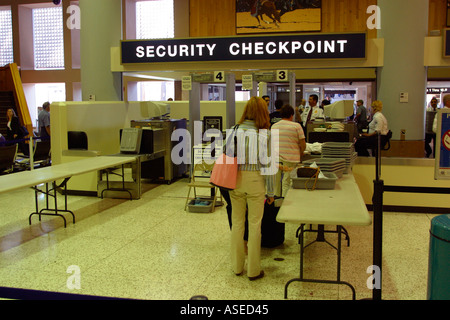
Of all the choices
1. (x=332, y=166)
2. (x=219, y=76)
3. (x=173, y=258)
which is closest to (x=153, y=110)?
(x=219, y=76)

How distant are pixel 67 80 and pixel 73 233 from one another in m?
14.7

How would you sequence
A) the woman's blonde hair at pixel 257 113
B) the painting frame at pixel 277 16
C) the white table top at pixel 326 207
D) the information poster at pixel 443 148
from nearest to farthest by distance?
the information poster at pixel 443 148 → the white table top at pixel 326 207 → the woman's blonde hair at pixel 257 113 → the painting frame at pixel 277 16

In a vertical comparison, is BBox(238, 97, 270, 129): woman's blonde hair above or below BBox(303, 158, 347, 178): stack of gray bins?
above

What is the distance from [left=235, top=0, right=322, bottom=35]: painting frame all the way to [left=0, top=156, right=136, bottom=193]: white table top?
961 cm

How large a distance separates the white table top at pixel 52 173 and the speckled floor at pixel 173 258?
2.21 ft

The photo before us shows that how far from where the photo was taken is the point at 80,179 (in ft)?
26.5

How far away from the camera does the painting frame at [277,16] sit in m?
15.5

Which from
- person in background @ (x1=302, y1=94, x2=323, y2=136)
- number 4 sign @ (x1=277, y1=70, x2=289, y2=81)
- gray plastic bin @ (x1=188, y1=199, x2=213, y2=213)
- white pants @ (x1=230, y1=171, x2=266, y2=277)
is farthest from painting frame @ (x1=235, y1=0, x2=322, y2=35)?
white pants @ (x1=230, y1=171, x2=266, y2=277)

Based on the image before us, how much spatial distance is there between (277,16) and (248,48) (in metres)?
7.58

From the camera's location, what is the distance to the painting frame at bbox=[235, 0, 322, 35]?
15484mm

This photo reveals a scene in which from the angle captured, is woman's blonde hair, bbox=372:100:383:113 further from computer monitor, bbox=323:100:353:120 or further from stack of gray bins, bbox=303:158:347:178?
stack of gray bins, bbox=303:158:347:178

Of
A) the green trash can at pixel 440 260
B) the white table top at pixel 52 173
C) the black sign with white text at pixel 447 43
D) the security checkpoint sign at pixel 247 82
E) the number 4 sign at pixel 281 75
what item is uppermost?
the black sign with white text at pixel 447 43

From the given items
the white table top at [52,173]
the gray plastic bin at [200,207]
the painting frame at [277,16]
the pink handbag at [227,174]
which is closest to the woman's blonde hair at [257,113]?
the pink handbag at [227,174]

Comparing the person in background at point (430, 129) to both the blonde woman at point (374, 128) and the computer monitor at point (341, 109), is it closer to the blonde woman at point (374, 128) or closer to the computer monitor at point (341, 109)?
the blonde woman at point (374, 128)
